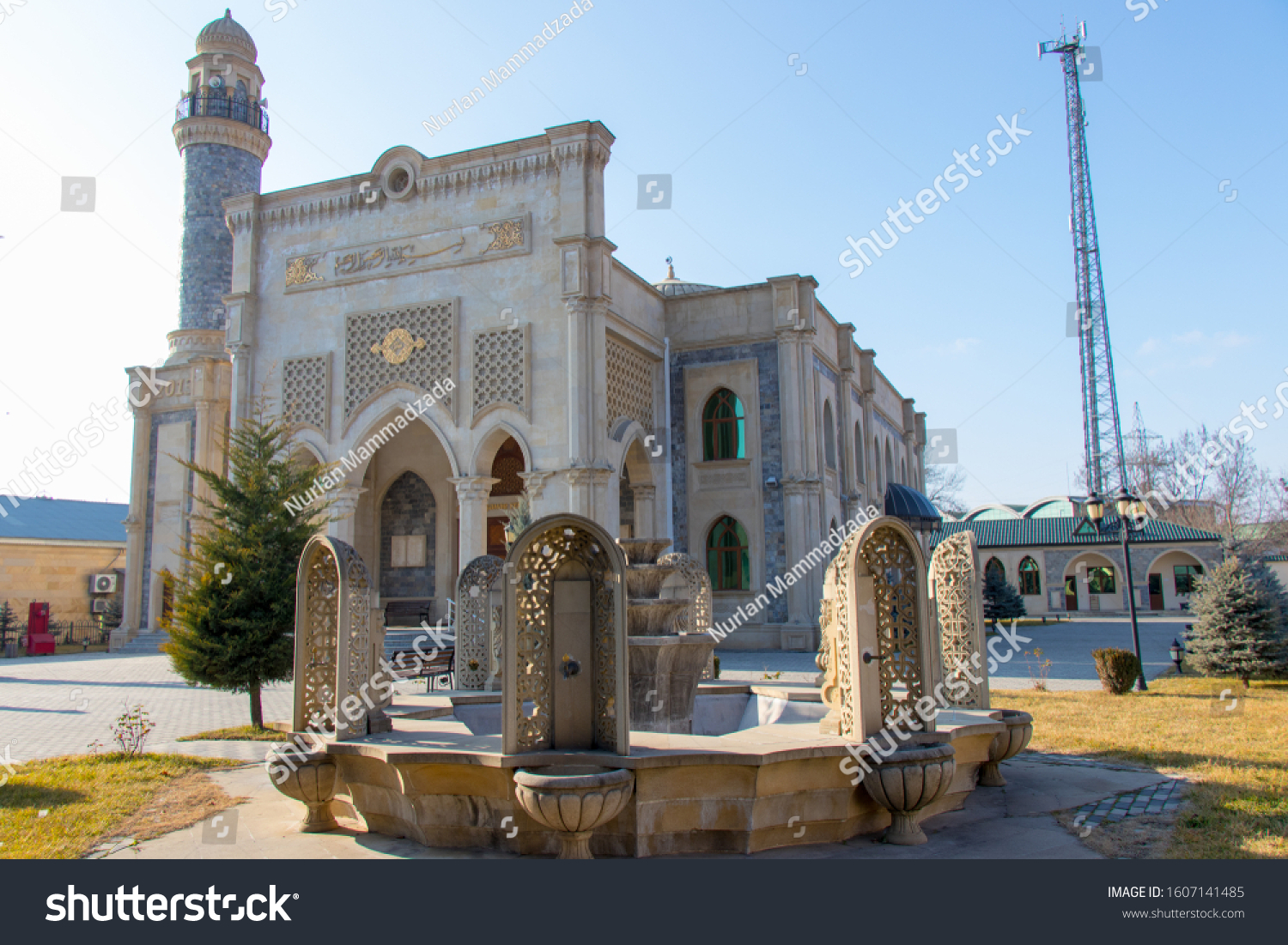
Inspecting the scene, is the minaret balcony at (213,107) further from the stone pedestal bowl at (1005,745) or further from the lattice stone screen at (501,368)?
the stone pedestal bowl at (1005,745)

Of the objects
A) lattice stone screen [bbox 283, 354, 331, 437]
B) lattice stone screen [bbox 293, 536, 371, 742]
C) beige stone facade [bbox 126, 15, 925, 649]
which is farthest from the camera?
lattice stone screen [bbox 283, 354, 331, 437]

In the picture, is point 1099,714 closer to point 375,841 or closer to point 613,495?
point 375,841

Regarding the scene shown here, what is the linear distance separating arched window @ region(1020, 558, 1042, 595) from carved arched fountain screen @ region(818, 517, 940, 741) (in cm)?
4028

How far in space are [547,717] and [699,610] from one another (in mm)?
4919

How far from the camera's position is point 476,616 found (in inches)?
392

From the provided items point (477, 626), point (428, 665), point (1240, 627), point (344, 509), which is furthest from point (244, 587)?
point (1240, 627)

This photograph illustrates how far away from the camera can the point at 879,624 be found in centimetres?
554

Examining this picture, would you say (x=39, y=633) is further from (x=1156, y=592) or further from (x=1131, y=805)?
(x=1156, y=592)

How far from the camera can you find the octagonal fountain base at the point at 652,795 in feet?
16.2

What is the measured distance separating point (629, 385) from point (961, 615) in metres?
14.3

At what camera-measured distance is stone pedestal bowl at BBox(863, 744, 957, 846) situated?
516cm

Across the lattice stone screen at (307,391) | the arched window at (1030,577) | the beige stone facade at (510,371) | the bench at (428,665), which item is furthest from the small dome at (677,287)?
the arched window at (1030,577)

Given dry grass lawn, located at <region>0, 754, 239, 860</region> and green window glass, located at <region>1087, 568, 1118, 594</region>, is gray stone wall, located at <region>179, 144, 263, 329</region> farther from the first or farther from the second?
green window glass, located at <region>1087, 568, 1118, 594</region>

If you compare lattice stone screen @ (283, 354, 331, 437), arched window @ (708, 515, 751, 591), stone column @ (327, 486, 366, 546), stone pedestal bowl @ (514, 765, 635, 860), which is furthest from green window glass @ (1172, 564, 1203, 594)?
stone pedestal bowl @ (514, 765, 635, 860)
